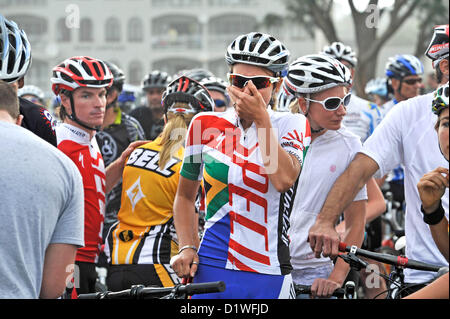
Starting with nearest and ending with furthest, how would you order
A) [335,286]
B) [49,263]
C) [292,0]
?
[49,263] → [335,286] → [292,0]

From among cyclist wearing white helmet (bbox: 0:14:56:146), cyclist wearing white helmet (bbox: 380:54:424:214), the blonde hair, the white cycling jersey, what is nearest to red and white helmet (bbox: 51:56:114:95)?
the blonde hair

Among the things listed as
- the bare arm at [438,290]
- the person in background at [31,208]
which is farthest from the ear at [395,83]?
the bare arm at [438,290]

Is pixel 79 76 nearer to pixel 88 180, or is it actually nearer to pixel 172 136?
pixel 88 180

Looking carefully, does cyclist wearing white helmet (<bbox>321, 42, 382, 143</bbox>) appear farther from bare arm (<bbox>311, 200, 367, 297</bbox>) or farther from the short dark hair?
the short dark hair

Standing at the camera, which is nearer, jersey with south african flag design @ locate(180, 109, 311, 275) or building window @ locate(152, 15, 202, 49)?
jersey with south african flag design @ locate(180, 109, 311, 275)

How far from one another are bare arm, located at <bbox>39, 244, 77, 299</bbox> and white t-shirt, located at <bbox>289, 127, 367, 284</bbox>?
207cm

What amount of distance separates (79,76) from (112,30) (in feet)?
186

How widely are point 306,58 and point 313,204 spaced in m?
1.06

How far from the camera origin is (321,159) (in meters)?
4.84

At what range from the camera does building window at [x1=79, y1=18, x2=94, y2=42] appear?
59688mm

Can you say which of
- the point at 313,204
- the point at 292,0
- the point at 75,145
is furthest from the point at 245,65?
the point at 292,0

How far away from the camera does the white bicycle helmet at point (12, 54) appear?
4.05 meters

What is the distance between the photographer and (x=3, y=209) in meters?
2.84
